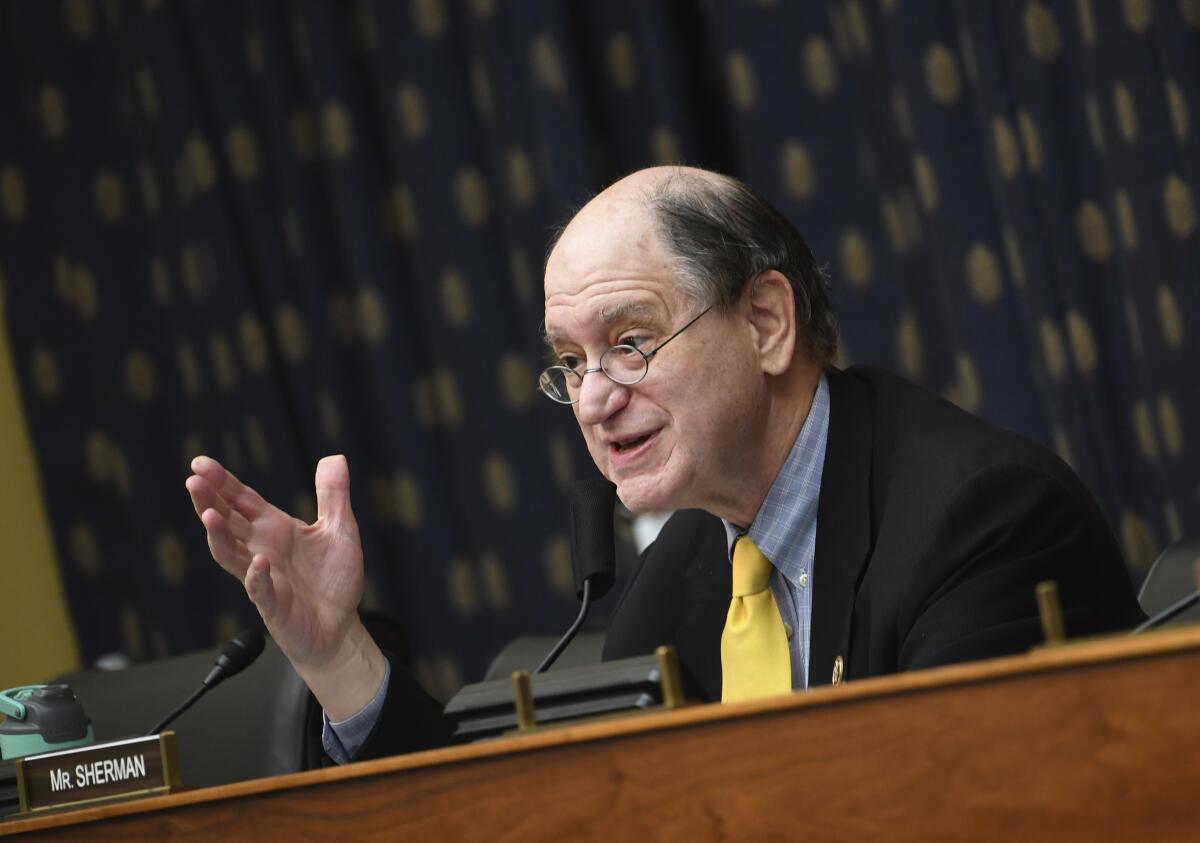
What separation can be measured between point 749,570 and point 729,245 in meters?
0.42

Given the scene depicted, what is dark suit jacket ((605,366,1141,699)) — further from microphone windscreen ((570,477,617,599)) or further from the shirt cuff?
the shirt cuff

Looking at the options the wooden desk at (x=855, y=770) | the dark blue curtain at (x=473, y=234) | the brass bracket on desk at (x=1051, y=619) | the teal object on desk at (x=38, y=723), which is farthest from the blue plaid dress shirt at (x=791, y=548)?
the dark blue curtain at (x=473, y=234)

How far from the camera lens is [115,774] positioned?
4.95 feet

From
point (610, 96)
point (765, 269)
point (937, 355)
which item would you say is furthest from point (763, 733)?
point (610, 96)

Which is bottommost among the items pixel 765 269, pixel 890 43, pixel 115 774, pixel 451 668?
pixel 451 668

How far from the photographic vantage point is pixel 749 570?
6.26 ft

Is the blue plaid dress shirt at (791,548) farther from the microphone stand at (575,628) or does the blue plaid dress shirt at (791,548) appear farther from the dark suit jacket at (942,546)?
the microphone stand at (575,628)

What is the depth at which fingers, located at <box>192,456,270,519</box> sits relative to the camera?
1800 mm

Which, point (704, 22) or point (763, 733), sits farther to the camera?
point (704, 22)

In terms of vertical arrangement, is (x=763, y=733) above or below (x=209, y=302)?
below

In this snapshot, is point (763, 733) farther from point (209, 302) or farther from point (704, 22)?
point (209, 302)

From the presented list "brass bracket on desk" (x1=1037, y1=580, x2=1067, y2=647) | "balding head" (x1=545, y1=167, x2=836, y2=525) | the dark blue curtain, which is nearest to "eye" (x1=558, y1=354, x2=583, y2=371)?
"balding head" (x1=545, y1=167, x2=836, y2=525)

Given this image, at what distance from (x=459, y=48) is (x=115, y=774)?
2.60 m

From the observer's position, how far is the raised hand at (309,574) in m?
1.82
